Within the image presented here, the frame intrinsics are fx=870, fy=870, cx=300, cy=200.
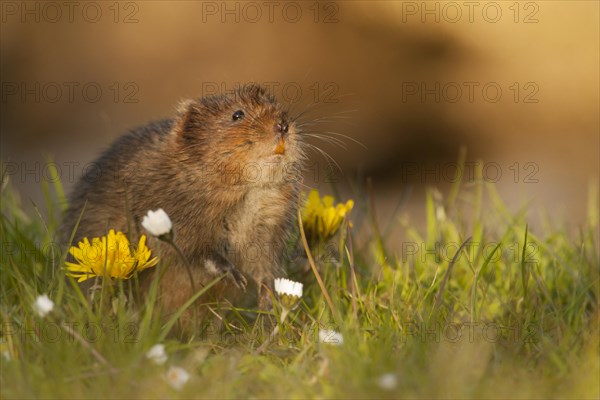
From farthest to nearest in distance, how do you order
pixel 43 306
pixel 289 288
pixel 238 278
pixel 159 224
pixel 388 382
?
pixel 238 278 → pixel 289 288 → pixel 159 224 → pixel 43 306 → pixel 388 382

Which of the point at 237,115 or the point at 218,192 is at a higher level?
the point at 237,115

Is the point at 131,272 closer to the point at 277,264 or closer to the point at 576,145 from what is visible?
the point at 277,264

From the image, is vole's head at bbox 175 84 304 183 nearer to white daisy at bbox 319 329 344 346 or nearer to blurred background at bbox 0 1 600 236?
white daisy at bbox 319 329 344 346

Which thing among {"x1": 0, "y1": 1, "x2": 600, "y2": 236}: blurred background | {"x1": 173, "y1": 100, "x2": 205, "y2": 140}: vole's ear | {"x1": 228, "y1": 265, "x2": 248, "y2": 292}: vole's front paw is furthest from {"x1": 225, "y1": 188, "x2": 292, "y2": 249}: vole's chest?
{"x1": 0, "y1": 1, "x2": 600, "y2": 236}: blurred background

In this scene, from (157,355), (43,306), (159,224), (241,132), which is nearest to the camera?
(157,355)

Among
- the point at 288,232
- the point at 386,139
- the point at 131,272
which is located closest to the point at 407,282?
the point at 288,232

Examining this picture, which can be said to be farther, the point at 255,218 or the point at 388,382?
the point at 255,218

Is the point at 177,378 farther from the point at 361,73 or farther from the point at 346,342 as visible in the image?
the point at 361,73

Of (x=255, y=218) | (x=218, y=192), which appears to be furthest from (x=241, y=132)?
(x=255, y=218)
